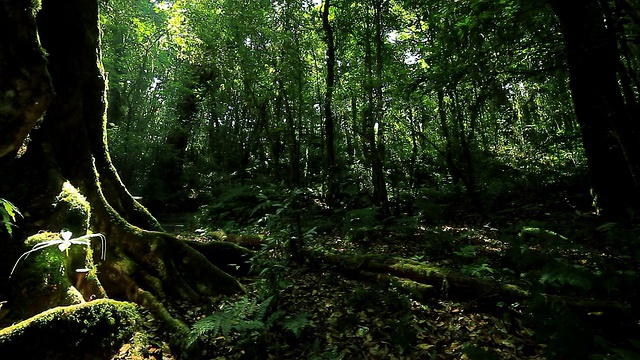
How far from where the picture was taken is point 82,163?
15.9 feet

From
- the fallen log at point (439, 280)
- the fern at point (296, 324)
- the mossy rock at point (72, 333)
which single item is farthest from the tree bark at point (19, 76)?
the fallen log at point (439, 280)

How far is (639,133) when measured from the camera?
2.88 m

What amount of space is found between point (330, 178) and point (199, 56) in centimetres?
835

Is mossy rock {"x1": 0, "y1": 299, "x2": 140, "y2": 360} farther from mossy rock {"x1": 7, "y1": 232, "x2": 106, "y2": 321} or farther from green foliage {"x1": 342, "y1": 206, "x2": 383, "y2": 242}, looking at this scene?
green foliage {"x1": 342, "y1": 206, "x2": 383, "y2": 242}

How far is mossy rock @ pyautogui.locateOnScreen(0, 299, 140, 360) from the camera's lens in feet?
7.04

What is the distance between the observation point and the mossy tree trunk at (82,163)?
3.27m

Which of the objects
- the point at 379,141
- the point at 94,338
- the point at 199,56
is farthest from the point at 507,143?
the point at 94,338

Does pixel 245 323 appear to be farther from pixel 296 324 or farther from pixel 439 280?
pixel 439 280

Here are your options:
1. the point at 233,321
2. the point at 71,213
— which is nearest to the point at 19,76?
the point at 71,213

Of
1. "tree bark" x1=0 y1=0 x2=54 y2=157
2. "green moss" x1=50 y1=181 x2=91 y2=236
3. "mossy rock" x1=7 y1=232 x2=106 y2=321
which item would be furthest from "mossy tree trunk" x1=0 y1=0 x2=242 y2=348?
"mossy rock" x1=7 y1=232 x2=106 y2=321

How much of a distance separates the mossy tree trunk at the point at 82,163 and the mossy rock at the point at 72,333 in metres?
1.33

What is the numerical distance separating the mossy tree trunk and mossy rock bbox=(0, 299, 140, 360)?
1332 mm

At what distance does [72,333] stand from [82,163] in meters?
Result: 3.36

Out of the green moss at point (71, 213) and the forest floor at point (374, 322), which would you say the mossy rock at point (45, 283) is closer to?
the green moss at point (71, 213)
